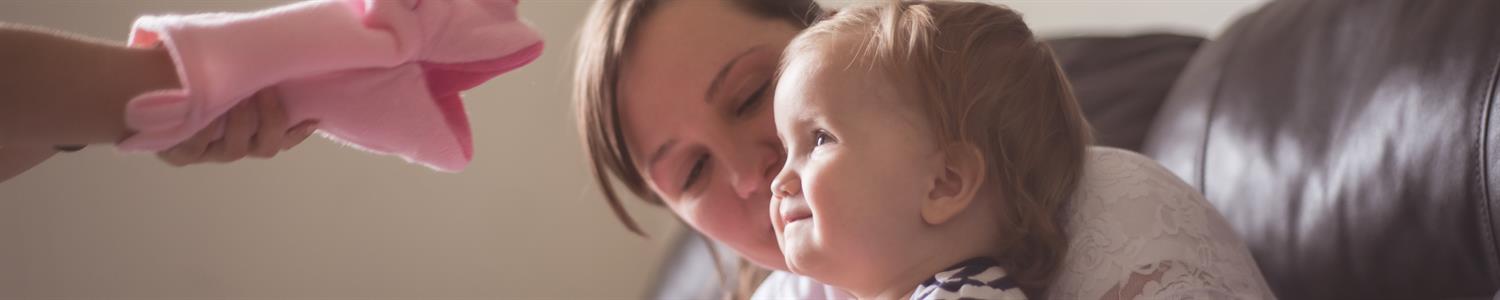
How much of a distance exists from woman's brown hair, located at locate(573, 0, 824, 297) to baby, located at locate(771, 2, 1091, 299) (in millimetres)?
343

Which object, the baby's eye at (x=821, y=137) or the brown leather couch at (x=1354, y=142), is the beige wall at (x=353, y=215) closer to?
the brown leather couch at (x=1354, y=142)

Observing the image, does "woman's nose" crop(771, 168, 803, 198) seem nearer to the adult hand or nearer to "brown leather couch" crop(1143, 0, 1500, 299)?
the adult hand

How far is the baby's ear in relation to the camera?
0.90 meters

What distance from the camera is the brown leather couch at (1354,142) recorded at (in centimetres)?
111

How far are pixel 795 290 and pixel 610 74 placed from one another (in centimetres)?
28

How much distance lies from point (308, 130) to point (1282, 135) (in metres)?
0.88

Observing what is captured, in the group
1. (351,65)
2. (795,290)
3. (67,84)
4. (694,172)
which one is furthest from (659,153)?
(67,84)

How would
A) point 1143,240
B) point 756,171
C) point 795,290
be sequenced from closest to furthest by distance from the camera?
1. point 1143,240
2. point 756,171
3. point 795,290

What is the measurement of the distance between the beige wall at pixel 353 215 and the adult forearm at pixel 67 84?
118 cm

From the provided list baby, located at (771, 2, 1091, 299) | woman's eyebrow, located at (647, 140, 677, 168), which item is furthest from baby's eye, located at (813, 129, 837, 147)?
woman's eyebrow, located at (647, 140, 677, 168)

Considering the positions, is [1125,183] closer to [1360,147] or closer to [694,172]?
[1360,147]

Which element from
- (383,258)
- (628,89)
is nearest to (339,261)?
(383,258)

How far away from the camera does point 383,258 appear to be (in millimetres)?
2326

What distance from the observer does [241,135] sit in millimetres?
862
